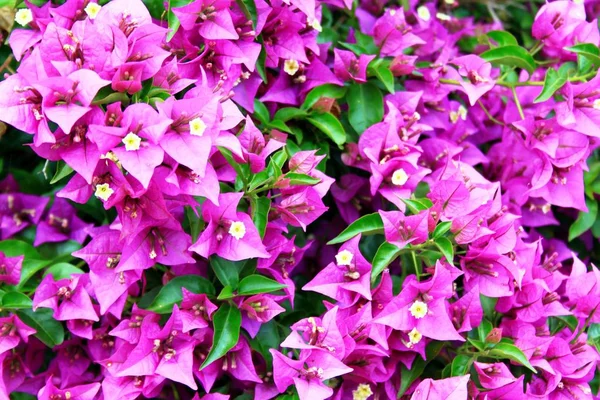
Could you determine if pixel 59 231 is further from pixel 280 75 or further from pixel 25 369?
pixel 280 75

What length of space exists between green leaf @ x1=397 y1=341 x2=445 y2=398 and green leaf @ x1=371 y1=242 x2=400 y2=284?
0.26 metres

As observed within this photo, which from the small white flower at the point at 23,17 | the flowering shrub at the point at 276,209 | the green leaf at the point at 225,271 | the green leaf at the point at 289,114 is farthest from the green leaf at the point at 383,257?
the small white flower at the point at 23,17

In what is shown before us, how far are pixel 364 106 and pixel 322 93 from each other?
0.13 m

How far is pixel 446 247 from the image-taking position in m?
1.56

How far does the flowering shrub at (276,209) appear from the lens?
1.43 m

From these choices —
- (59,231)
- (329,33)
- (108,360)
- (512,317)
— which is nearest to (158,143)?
(108,360)

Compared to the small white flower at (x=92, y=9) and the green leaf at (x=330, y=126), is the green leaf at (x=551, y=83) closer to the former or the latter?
the green leaf at (x=330, y=126)

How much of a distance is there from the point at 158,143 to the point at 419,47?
1.11 meters

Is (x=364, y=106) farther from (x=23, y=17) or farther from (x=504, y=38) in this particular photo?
(x=23, y=17)

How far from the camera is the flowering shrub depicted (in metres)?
1.43

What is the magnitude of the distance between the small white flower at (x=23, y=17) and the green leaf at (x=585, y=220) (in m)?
1.69

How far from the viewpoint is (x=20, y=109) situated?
4.59 ft

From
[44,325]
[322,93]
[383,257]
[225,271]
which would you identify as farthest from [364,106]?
[44,325]

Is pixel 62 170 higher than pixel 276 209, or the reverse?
pixel 62 170
